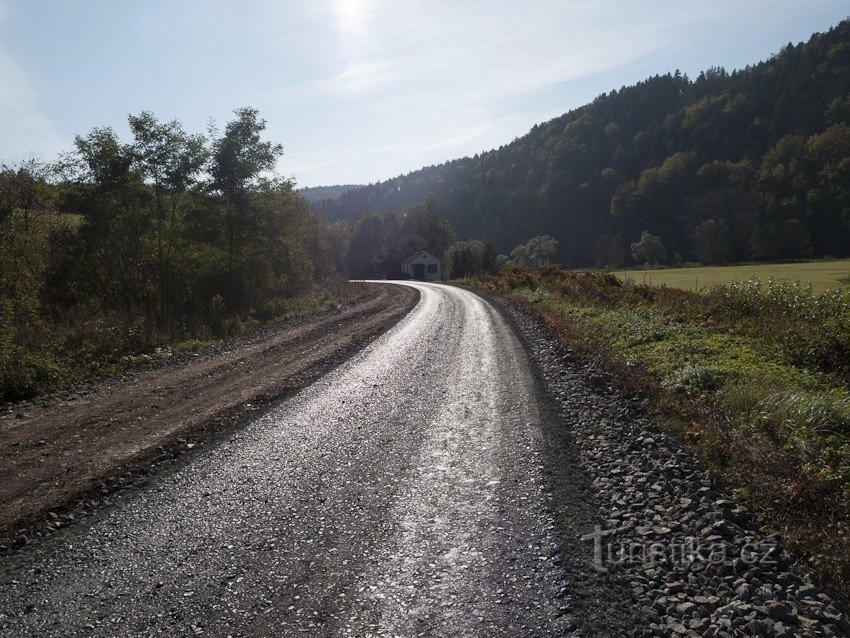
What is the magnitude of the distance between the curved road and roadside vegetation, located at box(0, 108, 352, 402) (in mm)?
6263

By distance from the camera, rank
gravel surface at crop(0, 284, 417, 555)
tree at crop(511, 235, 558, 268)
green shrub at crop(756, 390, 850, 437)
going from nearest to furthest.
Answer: gravel surface at crop(0, 284, 417, 555) → green shrub at crop(756, 390, 850, 437) → tree at crop(511, 235, 558, 268)

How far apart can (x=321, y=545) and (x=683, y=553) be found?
3.06m

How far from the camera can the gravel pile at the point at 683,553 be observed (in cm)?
341

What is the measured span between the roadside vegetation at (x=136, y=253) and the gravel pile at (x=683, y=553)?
33.4 feet

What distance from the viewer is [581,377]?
10531 millimetres

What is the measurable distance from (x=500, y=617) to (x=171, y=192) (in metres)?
20.0

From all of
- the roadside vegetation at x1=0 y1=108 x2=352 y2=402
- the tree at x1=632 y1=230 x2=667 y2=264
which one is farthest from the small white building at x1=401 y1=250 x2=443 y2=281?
the roadside vegetation at x1=0 y1=108 x2=352 y2=402

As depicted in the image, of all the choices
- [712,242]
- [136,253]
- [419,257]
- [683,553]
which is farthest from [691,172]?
[683,553]

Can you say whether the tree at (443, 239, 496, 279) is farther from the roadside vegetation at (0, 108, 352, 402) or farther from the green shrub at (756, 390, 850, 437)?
the green shrub at (756, 390, 850, 437)

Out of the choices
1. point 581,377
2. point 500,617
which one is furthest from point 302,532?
point 581,377

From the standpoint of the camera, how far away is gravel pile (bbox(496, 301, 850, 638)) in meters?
3.41

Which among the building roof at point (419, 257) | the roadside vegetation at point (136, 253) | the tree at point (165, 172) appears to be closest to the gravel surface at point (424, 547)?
the roadside vegetation at point (136, 253)

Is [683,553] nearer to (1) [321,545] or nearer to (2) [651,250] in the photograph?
(1) [321,545]

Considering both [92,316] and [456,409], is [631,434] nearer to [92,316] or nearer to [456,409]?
[456,409]
